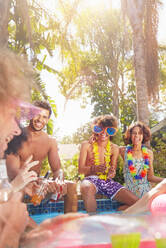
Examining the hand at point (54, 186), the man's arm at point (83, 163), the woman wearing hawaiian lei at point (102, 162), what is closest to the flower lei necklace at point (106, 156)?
the woman wearing hawaiian lei at point (102, 162)

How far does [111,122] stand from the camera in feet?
17.0

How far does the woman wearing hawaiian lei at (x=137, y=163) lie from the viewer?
5.19 meters

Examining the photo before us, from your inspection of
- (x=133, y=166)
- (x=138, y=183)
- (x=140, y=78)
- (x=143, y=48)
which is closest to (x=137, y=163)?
A: (x=133, y=166)

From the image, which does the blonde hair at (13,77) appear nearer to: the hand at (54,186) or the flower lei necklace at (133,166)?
the hand at (54,186)

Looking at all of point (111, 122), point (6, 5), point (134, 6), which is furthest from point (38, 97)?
point (111, 122)

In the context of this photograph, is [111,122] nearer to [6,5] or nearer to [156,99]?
[6,5]

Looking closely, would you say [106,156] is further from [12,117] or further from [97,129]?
[12,117]

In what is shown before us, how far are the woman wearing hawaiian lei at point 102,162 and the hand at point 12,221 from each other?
3910 mm

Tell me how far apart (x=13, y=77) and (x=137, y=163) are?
4.64 metres

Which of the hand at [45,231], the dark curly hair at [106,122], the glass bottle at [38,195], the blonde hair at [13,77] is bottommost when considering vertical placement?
the glass bottle at [38,195]

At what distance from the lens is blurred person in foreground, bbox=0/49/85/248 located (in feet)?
2.48

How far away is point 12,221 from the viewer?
2.57 feet

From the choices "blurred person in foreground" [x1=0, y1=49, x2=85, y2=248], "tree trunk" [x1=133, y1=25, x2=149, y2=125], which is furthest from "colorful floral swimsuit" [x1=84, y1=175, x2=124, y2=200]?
"tree trunk" [x1=133, y1=25, x2=149, y2=125]

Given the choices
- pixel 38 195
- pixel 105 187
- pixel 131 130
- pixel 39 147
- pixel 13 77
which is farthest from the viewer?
pixel 131 130
